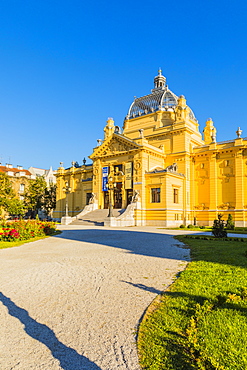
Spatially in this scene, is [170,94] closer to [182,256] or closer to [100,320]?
[182,256]

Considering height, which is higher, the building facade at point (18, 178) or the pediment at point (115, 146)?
the pediment at point (115, 146)

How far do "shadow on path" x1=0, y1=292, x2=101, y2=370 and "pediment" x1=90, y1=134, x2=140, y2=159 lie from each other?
33.4 m

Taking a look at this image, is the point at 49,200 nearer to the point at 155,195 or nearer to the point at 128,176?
the point at 128,176

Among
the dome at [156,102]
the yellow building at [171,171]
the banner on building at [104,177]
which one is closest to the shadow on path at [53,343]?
the yellow building at [171,171]

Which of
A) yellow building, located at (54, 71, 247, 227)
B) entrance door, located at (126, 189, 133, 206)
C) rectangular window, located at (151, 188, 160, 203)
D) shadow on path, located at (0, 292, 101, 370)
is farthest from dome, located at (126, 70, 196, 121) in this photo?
shadow on path, located at (0, 292, 101, 370)

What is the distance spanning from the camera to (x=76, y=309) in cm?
505

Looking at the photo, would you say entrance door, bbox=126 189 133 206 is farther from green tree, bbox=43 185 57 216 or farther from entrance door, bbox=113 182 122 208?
green tree, bbox=43 185 57 216

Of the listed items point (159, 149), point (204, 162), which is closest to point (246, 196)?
point (204, 162)

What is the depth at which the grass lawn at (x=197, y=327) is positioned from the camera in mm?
3221

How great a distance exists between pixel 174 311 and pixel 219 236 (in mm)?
13734

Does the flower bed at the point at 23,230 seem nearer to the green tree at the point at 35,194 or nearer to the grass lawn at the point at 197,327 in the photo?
the grass lawn at the point at 197,327

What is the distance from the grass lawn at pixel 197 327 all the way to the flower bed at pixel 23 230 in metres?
12.9

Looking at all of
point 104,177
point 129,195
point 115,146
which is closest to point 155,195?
point 129,195

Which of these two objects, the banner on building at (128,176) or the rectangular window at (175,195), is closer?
the rectangular window at (175,195)
